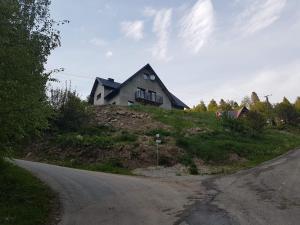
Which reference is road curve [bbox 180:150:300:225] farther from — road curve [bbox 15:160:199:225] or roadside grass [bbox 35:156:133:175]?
roadside grass [bbox 35:156:133:175]

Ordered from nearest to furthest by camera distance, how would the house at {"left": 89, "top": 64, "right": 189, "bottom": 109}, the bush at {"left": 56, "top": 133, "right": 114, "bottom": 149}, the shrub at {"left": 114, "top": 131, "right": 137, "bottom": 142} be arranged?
the bush at {"left": 56, "top": 133, "right": 114, "bottom": 149}
the shrub at {"left": 114, "top": 131, "right": 137, "bottom": 142}
the house at {"left": 89, "top": 64, "right": 189, "bottom": 109}

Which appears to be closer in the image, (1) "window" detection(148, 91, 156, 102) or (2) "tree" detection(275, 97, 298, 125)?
(2) "tree" detection(275, 97, 298, 125)

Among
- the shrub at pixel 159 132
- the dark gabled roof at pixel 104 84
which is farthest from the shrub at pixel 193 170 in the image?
the dark gabled roof at pixel 104 84

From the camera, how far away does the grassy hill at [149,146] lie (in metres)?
28.4

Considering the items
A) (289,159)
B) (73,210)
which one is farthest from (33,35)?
(289,159)

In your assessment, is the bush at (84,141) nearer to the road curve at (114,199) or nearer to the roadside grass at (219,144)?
the roadside grass at (219,144)

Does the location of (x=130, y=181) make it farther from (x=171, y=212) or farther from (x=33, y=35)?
(x=33, y=35)

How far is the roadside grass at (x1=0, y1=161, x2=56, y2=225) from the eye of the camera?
12656 millimetres

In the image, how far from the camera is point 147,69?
61469 millimetres

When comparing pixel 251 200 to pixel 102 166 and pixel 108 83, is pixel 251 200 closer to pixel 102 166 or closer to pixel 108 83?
pixel 102 166

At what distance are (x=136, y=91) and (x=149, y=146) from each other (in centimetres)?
3004

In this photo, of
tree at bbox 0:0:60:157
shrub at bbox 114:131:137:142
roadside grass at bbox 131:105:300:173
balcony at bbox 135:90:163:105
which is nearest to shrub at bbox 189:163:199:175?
roadside grass at bbox 131:105:300:173

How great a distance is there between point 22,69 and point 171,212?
22.6 ft

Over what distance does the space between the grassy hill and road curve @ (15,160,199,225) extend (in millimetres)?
6338
